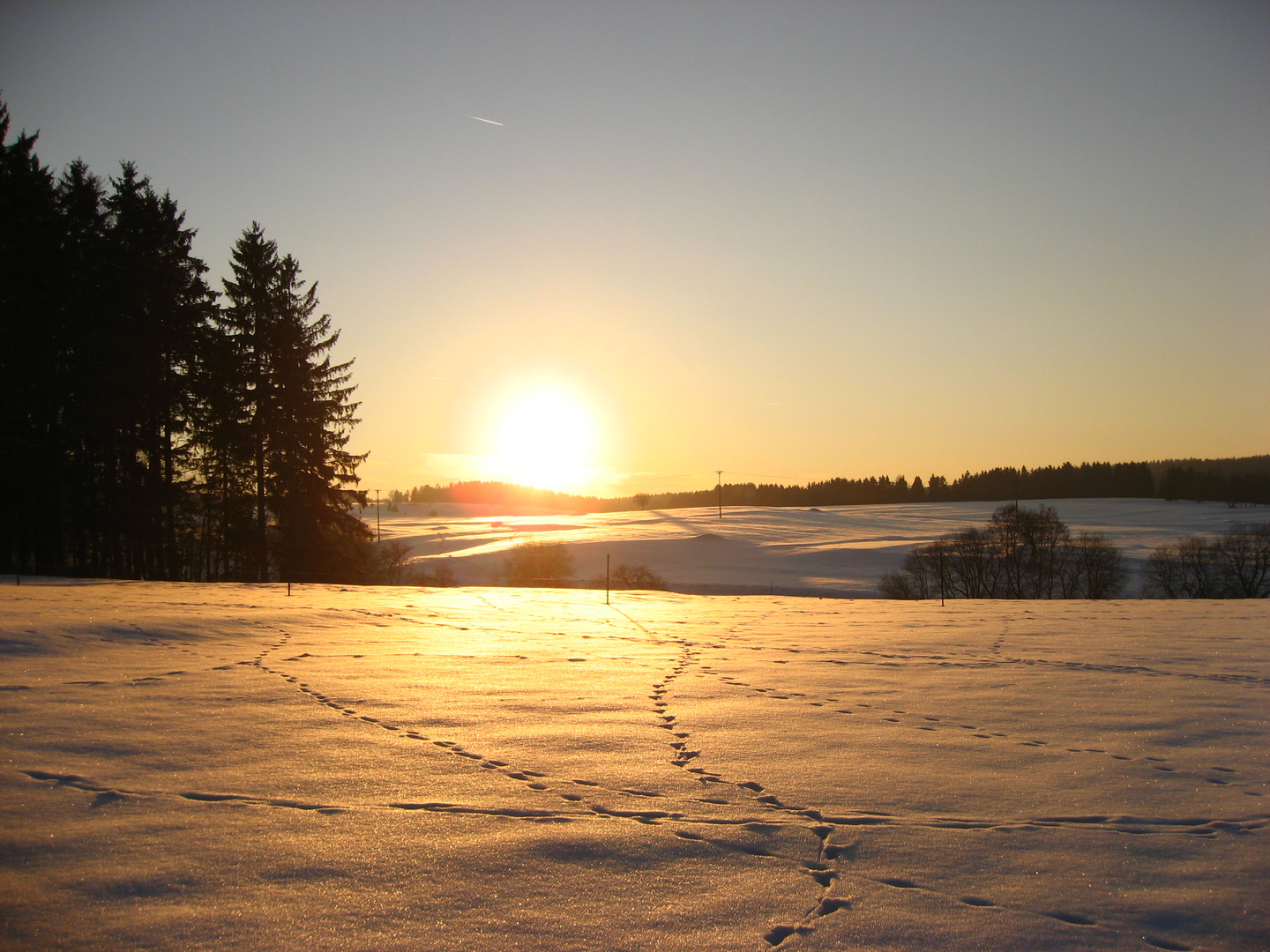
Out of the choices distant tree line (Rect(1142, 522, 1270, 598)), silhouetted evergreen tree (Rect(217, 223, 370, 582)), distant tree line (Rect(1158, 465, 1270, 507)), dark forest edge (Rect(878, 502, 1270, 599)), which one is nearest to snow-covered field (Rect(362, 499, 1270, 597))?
distant tree line (Rect(1142, 522, 1270, 598))

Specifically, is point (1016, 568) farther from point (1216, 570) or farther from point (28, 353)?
point (28, 353)

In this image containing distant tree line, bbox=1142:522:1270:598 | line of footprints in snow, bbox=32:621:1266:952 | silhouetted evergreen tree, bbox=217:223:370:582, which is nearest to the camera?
line of footprints in snow, bbox=32:621:1266:952

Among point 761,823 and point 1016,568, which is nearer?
point 761,823

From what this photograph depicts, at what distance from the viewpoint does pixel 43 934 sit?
2746 millimetres

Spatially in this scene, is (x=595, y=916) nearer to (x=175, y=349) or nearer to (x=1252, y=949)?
(x=1252, y=949)

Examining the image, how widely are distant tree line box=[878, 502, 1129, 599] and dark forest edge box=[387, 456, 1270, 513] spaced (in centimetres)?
2683

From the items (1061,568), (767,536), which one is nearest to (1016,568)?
(1061,568)

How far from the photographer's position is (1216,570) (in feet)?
149

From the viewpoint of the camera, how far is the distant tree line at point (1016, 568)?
45844 millimetres

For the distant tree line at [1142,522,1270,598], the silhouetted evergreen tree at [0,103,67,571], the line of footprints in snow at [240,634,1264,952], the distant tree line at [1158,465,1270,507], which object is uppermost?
the silhouetted evergreen tree at [0,103,67,571]

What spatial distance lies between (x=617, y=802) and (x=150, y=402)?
24.6 metres

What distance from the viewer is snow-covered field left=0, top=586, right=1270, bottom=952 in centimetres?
299

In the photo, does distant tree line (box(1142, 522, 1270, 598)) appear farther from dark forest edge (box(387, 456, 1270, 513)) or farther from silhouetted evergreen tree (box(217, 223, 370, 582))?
silhouetted evergreen tree (box(217, 223, 370, 582))

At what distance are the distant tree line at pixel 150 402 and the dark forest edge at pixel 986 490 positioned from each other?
228ft
